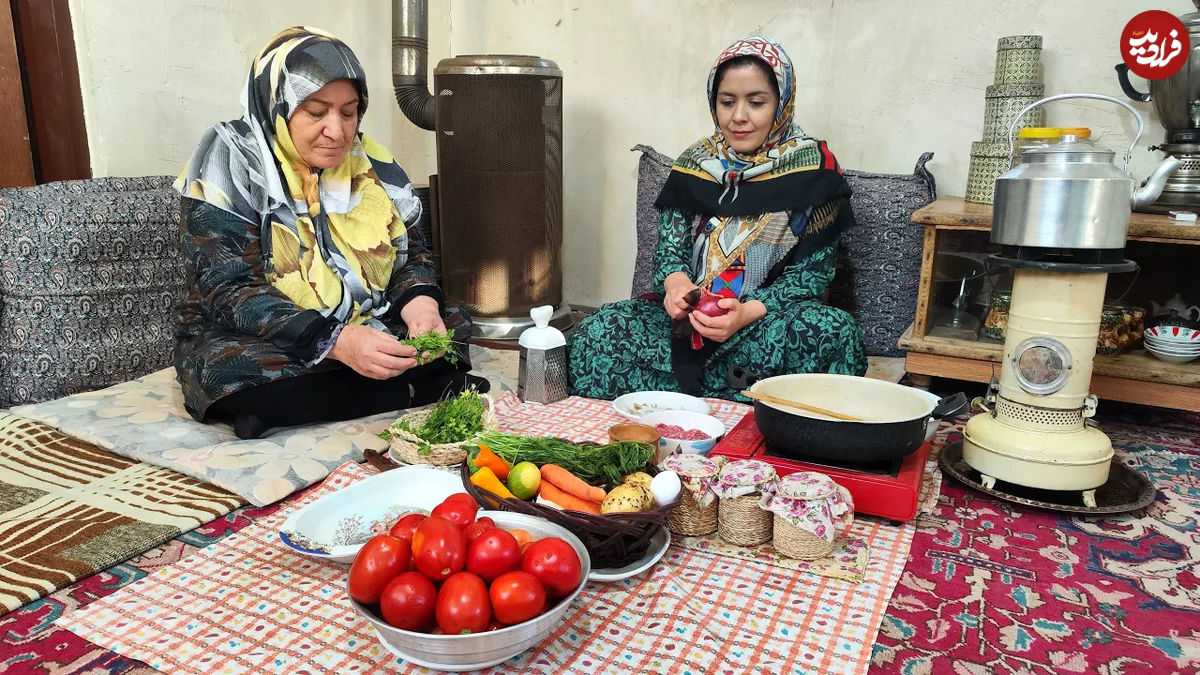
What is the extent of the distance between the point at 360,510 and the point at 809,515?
2.74 feet

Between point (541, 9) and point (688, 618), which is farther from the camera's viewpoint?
point (541, 9)

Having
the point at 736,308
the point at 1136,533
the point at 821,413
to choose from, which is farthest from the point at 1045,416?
the point at 736,308

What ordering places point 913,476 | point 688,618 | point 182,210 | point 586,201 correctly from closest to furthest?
point 688,618 < point 913,476 < point 182,210 < point 586,201

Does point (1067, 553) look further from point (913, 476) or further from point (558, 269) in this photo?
point (558, 269)

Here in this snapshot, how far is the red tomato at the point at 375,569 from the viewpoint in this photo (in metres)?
1.08

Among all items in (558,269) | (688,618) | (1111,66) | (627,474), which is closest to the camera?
(688,618)

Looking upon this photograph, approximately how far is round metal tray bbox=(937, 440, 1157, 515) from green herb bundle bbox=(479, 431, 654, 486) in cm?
79

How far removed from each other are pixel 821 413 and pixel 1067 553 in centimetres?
53

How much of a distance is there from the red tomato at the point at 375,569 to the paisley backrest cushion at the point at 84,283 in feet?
5.67

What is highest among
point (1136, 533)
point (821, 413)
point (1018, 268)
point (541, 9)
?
point (541, 9)

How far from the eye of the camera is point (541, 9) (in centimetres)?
361

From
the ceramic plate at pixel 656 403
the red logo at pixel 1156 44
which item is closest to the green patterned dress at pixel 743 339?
the ceramic plate at pixel 656 403

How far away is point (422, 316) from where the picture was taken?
2283 mm

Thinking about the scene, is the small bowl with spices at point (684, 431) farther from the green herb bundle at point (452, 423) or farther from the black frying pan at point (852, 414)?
the green herb bundle at point (452, 423)
